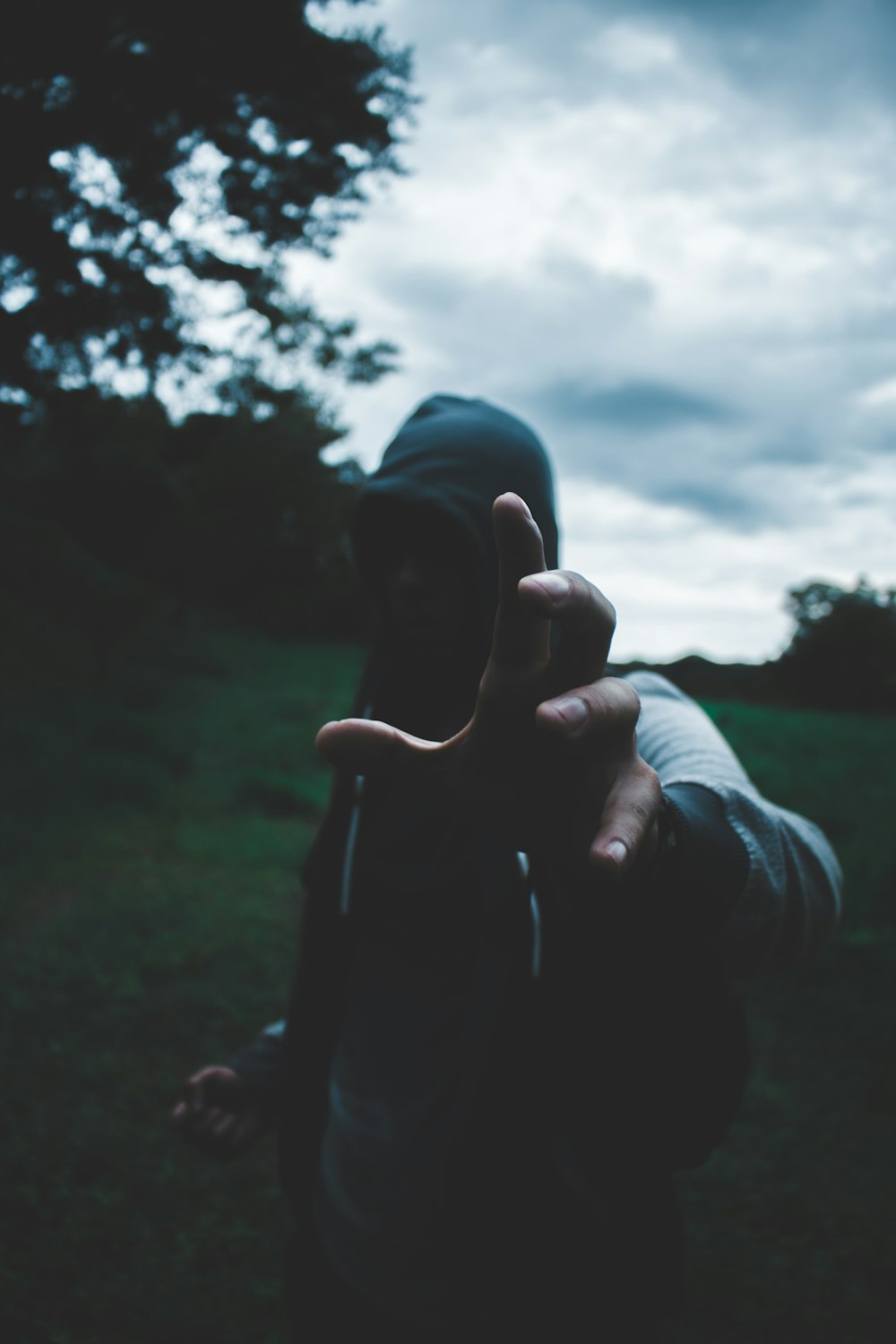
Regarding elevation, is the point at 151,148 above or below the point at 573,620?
above

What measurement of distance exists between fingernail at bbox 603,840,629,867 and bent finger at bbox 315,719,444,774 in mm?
208

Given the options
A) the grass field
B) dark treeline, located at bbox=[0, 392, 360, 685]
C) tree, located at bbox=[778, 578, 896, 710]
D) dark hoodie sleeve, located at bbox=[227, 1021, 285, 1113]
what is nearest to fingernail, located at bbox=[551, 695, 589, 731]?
dark hoodie sleeve, located at bbox=[227, 1021, 285, 1113]

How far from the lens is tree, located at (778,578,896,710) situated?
11.3 m

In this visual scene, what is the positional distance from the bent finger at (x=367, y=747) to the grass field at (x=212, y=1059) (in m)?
2.55

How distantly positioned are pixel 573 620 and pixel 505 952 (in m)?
0.80

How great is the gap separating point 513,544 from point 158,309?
3584 millimetres

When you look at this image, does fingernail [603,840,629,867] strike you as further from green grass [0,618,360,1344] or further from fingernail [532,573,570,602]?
green grass [0,618,360,1344]

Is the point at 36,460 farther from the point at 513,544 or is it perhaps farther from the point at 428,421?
the point at 513,544

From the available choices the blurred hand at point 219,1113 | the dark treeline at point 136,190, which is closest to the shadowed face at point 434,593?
the blurred hand at point 219,1113

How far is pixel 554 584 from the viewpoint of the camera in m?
0.74

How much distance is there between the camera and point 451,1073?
1.41 m

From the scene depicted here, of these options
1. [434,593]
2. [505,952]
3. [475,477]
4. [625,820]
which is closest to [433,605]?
[434,593]

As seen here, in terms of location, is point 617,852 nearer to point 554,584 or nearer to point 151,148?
point 554,584

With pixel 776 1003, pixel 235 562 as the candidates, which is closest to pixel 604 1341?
pixel 776 1003
